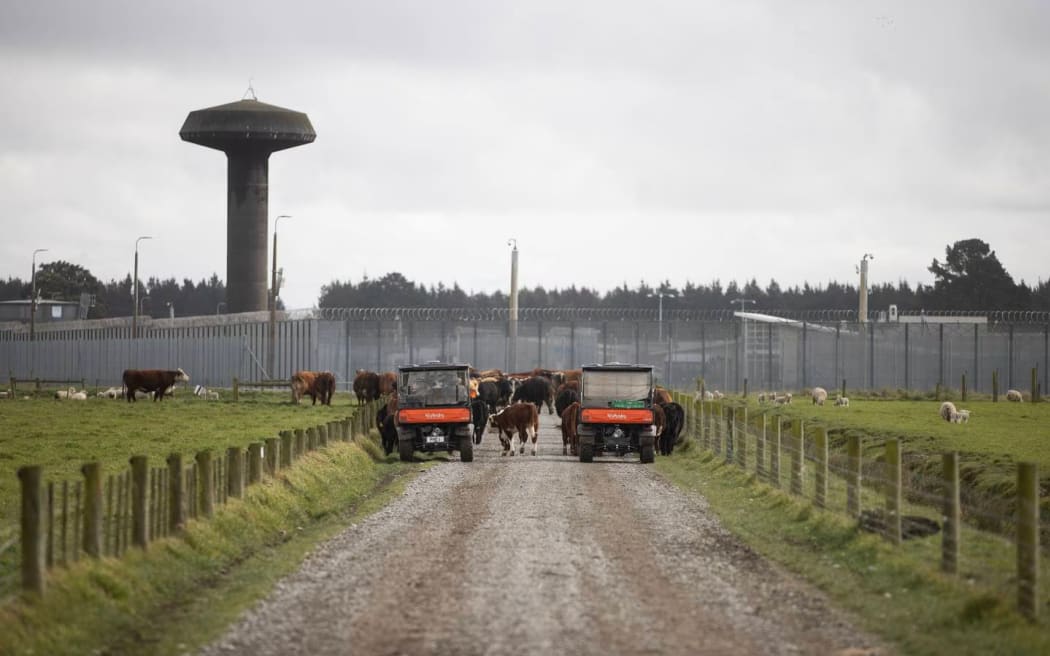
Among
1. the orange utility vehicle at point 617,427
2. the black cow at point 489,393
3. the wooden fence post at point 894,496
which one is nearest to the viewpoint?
the wooden fence post at point 894,496

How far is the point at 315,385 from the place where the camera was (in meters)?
65.9

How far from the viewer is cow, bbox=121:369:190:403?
69812 mm

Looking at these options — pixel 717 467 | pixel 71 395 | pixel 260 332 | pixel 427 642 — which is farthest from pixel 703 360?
pixel 427 642

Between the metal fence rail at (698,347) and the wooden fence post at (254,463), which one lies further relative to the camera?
the metal fence rail at (698,347)

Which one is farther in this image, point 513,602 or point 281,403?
point 281,403

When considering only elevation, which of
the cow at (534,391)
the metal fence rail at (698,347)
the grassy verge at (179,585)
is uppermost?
the metal fence rail at (698,347)

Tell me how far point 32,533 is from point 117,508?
102 inches

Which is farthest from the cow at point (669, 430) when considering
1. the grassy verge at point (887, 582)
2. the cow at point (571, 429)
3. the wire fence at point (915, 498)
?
the grassy verge at point (887, 582)

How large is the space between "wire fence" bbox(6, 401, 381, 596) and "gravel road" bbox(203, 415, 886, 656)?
1.78 metres

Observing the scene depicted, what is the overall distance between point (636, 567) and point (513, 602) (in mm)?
3068

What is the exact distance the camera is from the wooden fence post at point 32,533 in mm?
14320

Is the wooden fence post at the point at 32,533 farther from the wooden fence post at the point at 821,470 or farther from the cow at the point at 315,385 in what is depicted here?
the cow at the point at 315,385

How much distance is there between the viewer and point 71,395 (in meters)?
69.3

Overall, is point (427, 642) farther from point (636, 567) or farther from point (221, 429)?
point (221, 429)
